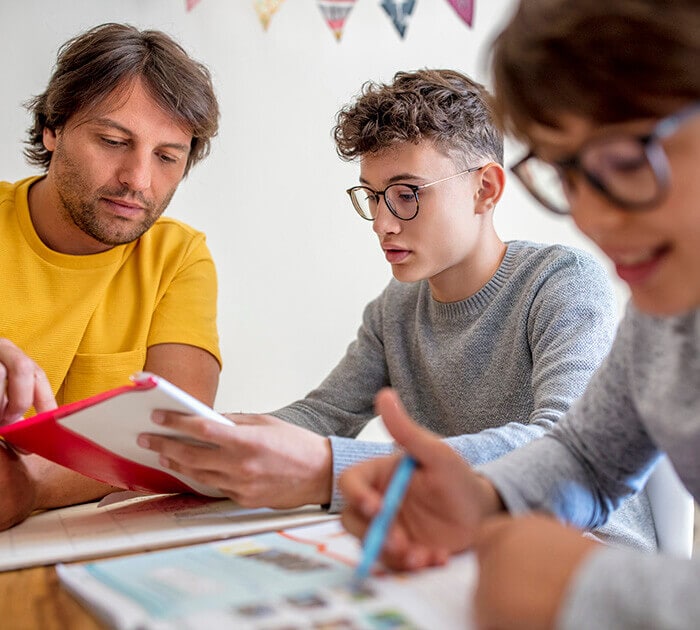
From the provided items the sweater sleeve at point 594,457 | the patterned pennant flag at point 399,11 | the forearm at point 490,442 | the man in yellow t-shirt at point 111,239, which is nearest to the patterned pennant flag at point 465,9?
the patterned pennant flag at point 399,11

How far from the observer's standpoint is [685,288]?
0.58 metres

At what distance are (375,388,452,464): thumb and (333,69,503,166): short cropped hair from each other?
83 centimetres

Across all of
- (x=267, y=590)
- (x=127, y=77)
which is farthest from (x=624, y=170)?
(x=127, y=77)

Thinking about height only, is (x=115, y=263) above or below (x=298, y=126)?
below

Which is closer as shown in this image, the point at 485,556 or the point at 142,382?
the point at 485,556

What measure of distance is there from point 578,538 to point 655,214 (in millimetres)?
220

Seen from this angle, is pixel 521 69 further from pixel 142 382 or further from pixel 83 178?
pixel 83 178

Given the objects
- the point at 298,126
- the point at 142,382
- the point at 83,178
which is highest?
the point at 298,126

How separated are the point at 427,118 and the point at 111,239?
646 millimetres

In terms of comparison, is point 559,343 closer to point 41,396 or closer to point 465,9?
point 41,396

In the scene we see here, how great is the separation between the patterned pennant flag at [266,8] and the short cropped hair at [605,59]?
158 cm

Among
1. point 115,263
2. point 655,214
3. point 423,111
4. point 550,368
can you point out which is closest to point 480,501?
point 655,214

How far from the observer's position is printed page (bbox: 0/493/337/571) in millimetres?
802

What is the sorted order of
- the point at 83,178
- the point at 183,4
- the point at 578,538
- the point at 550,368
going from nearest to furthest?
1. the point at 578,538
2. the point at 550,368
3. the point at 83,178
4. the point at 183,4
